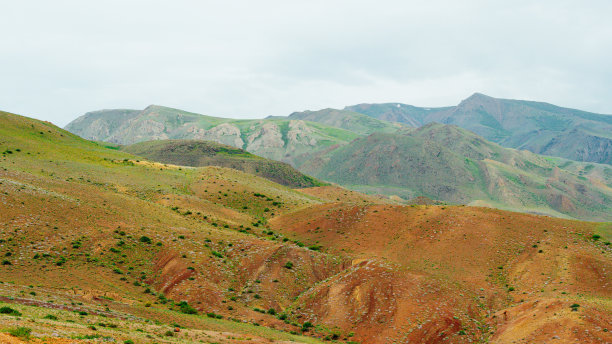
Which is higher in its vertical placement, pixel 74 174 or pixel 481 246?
pixel 74 174

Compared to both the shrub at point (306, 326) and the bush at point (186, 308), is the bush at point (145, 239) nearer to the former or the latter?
the bush at point (186, 308)

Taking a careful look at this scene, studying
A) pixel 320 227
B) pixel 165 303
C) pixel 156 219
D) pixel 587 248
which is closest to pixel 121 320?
pixel 165 303

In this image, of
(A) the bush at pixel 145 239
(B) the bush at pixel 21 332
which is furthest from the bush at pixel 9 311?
(A) the bush at pixel 145 239

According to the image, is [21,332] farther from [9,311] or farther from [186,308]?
[186,308]

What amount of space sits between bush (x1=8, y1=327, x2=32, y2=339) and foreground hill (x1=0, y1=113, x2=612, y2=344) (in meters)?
0.17

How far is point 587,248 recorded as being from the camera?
47438mm

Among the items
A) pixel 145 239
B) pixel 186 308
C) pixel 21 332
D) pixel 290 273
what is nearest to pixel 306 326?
pixel 290 273

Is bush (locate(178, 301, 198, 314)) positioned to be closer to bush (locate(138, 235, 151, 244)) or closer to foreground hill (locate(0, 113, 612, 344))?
foreground hill (locate(0, 113, 612, 344))

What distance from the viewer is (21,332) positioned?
1705 cm

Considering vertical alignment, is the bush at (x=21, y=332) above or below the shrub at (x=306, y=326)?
above

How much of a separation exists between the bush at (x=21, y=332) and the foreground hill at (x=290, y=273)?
17cm

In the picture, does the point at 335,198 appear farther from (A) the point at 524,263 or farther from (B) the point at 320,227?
(A) the point at 524,263

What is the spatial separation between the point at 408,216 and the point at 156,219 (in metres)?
39.1

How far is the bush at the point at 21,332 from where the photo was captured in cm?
1672
